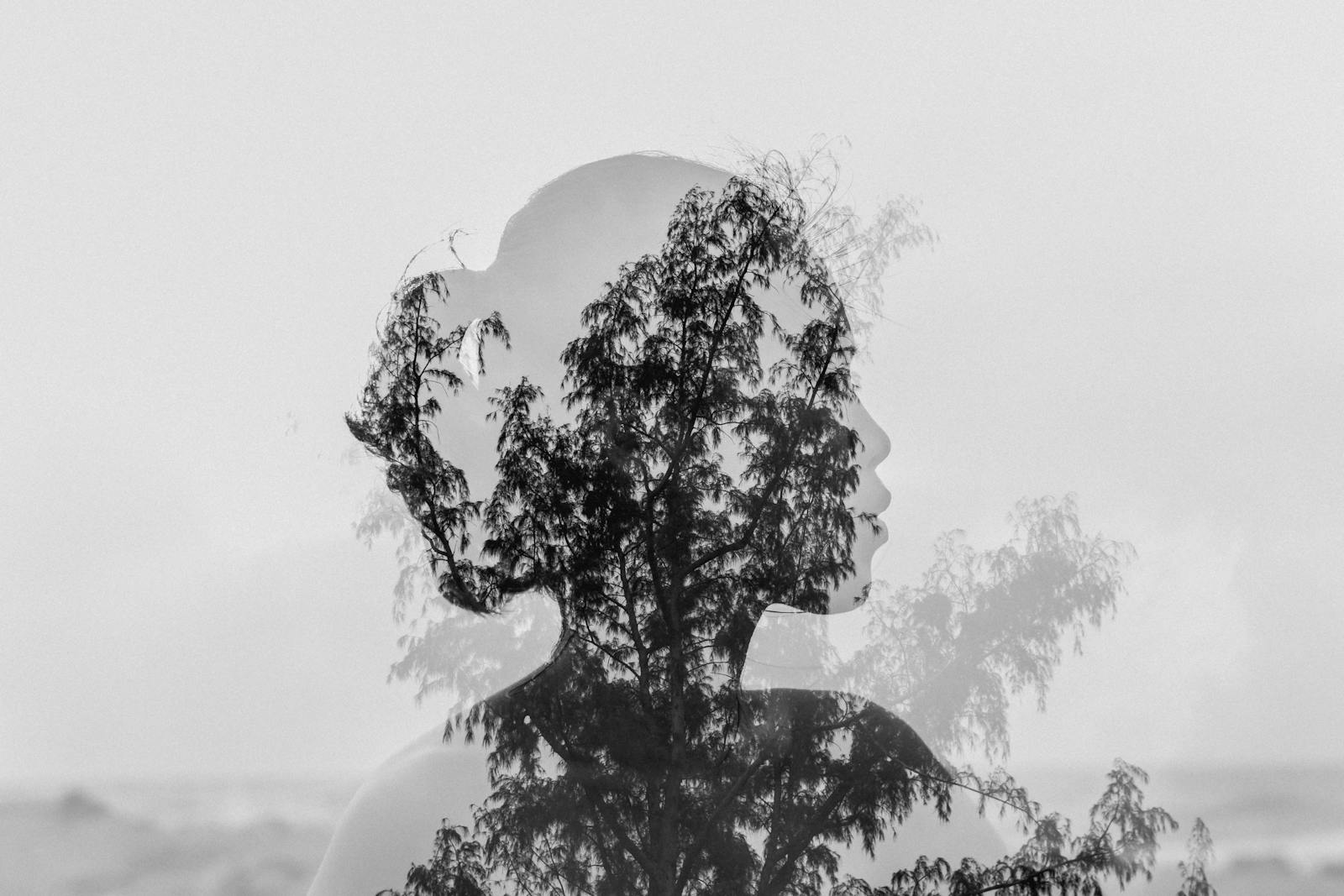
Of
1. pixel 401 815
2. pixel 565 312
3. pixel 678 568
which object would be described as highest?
pixel 565 312

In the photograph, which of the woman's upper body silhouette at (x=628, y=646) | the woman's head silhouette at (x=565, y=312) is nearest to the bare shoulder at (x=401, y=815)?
the woman's upper body silhouette at (x=628, y=646)

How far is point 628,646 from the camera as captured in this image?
2102 millimetres

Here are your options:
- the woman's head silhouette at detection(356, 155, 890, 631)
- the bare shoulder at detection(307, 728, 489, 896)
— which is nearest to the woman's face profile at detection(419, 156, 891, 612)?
the woman's head silhouette at detection(356, 155, 890, 631)

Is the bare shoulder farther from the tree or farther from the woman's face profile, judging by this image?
the woman's face profile

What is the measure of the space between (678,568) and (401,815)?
69 centimetres

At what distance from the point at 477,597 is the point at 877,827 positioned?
0.85 metres

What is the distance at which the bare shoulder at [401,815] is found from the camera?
2.09m

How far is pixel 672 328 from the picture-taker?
2.17 m

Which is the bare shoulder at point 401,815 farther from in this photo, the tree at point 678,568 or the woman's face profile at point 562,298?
the woman's face profile at point 562,298

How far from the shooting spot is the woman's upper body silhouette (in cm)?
203

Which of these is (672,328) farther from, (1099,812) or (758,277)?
(1099,812)

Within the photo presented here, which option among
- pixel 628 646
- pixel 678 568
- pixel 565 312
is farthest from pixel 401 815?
pixel 565 312

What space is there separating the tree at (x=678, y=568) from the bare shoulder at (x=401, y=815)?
42mm

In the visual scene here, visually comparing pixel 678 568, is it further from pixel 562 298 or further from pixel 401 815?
pixel 401 815
